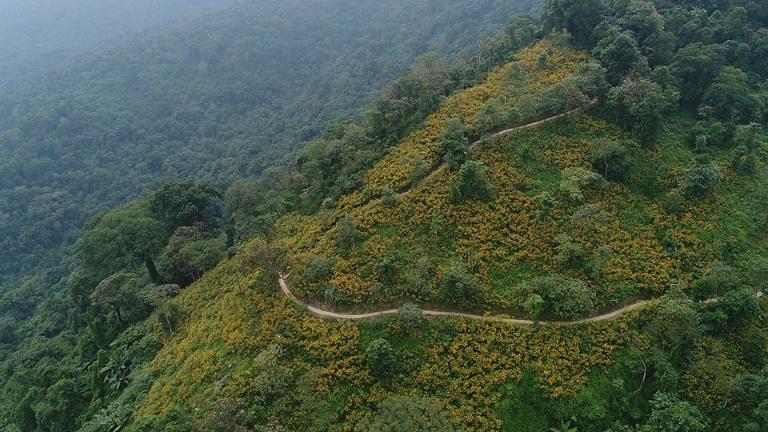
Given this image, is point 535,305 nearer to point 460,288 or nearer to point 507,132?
point 460,288

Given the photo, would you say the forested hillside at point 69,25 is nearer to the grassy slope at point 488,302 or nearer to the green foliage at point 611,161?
the grassy slope at point 488,302

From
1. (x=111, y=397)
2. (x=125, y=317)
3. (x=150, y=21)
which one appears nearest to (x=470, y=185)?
(x=111, y=397)

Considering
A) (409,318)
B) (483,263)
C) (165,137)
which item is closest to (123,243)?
(409,318)

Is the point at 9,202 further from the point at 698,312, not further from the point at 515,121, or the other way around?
the point at 698,312

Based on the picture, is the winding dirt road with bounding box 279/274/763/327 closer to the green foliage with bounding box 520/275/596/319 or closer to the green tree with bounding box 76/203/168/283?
the green foliage with bounding box 520/275/596/319

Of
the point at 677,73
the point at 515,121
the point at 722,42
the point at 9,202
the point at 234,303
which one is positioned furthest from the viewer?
the point at 9,202

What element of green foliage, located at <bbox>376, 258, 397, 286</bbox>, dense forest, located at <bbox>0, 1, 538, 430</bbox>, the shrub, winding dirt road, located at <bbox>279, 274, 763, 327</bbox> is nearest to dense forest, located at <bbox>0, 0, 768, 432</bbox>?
the shrub
